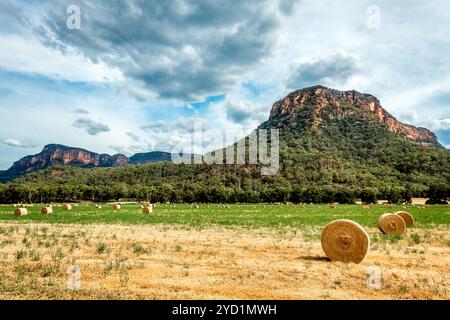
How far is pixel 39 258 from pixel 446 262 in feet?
51.2

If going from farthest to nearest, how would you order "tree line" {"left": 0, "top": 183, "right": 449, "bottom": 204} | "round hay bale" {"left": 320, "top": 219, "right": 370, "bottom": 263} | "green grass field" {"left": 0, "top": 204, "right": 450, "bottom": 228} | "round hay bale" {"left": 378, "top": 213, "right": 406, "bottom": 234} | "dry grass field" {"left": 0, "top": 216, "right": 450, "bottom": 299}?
"tree line" {"left": 0, "top": 183, "right": 449, "bottom": 204} < "green grass field" {"left": 0, "top": 204, "right": 450, "bottom": 228} < "round hay bale" {"left": 378, "top": 213, "right": 406, "bottom": 234} < "round hay bale" {"left": 320, "top": 219, "right": 370, "bottom": 263} < "dry grass field" {"left": 0, "top": 216, "right": 450, "bottom": 299}

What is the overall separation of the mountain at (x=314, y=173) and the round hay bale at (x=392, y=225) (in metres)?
96.0

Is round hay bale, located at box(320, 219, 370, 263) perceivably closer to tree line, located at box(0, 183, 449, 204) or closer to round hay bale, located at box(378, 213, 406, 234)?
round hay bale, located at box(378, 213, 406, 234)

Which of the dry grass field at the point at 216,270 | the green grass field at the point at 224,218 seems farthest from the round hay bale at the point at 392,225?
the green grass field at the point at 224,218

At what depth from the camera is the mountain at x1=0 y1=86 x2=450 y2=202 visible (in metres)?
122

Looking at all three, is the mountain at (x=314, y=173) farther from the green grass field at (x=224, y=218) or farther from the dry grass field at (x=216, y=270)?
the dry grass field at (x=216, y=270)

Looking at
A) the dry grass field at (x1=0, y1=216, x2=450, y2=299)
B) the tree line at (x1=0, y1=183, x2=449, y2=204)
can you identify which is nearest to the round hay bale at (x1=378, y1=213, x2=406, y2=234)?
the dry grass field at (x1=0, y1=216, x2=450, y2=299)

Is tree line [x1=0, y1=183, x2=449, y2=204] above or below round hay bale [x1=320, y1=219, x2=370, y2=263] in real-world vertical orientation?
above

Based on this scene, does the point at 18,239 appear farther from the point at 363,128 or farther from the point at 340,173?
the point at 363,128

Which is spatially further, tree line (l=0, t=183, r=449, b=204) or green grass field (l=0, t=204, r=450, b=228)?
tree line (l=0, t=183, r=449, b=204)

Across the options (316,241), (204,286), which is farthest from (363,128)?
(204,286)

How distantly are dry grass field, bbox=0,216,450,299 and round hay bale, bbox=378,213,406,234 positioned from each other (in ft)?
14.4

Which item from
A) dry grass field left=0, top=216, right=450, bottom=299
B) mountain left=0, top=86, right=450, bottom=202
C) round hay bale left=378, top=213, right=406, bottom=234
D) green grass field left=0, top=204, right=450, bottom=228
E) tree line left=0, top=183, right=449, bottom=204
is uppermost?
mountain left=0, top=86, right=450, bottom=202

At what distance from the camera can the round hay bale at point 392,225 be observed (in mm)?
24094
